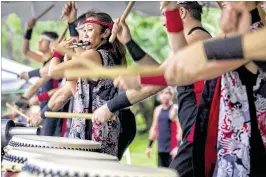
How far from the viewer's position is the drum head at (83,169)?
214 cm

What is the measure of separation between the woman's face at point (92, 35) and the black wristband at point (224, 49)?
6.86 feet

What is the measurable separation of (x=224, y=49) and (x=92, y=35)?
2149 mm

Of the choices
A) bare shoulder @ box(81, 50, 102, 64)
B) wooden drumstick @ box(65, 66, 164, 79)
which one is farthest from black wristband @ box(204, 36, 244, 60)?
bare shoulder @ box(81, 50, 102, 64)

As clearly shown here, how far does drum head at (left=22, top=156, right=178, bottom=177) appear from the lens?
7.04 feet

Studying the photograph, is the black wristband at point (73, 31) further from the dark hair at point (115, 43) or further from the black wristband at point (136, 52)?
the black wristband at point (136, 52)

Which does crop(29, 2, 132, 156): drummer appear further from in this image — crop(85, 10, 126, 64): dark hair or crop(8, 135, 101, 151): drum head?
crop(8, 135, 101, 151): drum head

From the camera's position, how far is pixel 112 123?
3.92 m

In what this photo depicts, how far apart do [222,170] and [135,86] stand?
1.49ft

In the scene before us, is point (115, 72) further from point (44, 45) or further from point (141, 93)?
point (44, 45)

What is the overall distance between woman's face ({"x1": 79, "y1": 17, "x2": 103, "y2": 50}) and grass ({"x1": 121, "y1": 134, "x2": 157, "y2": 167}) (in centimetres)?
554

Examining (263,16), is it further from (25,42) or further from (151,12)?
(25,42)

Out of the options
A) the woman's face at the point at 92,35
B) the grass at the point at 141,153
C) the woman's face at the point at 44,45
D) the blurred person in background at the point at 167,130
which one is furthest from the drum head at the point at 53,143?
the grass at the point at 141,153

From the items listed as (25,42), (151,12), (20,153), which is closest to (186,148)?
(20,153)

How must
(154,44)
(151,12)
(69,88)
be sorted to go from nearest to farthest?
(69,88) < (151,12) < (154,44)
